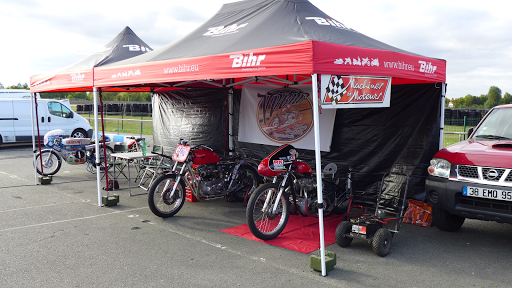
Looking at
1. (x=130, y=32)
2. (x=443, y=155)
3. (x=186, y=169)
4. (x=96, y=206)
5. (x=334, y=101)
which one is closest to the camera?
(x=334, y=101)

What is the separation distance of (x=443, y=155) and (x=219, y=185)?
3323 mm

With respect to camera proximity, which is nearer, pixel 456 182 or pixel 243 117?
pixel 456 182

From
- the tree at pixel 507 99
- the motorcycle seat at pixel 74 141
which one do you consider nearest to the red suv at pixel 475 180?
the motorcycle seat at pixel 74 141

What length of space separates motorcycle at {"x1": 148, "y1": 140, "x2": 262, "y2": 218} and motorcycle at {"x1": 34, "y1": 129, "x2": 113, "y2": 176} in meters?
3.41

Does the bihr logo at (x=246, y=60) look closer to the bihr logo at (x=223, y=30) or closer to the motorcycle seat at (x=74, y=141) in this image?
the bihr logo at (x=223, y=30)

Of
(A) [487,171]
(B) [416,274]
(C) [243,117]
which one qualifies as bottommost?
(B) [416,274]

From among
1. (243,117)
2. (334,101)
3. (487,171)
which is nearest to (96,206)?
(243,117)

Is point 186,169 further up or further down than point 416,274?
further up

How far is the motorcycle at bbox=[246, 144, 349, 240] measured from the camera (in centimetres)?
489

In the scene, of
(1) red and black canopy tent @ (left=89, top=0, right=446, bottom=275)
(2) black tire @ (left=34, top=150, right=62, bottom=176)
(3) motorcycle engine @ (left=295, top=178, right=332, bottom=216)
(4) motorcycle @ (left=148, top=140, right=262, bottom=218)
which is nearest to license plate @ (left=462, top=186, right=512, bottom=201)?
(1) red and black canopy tent @ (left=89, top=0, right=446, bottom=275)

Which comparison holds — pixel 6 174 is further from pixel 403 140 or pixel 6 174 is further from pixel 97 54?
pixel 403 140

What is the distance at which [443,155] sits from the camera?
193 inches

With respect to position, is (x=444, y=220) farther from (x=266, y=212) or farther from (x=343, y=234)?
(x=266, y=212)

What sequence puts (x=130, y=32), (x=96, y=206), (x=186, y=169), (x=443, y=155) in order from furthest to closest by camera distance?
1. (x=130, y=32)
2. (x=96, y=206)
3. (x=186, y=169)
4. (x=443, y=155)
